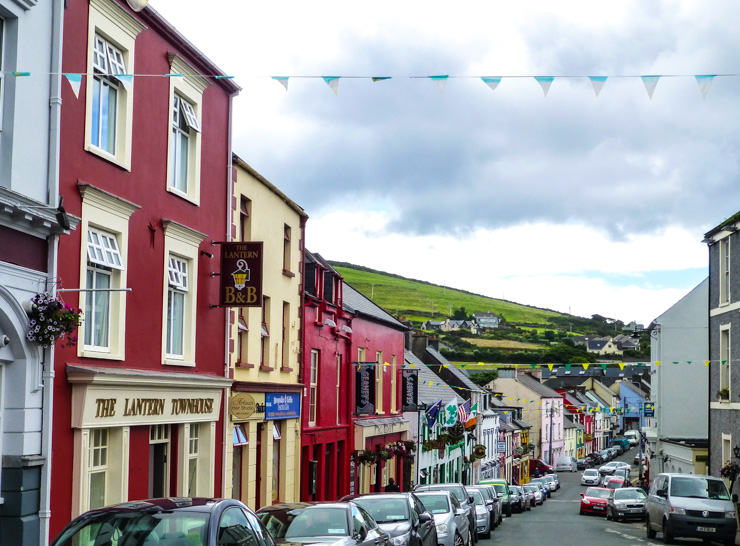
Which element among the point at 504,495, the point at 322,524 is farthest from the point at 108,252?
the point at 504,495

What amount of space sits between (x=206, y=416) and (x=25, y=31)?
9340mm

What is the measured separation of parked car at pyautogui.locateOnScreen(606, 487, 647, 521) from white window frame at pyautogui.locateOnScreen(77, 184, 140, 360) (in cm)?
2801

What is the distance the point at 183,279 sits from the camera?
1883 centimetres

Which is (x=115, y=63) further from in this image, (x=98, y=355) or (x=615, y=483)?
(x=615, y=483)

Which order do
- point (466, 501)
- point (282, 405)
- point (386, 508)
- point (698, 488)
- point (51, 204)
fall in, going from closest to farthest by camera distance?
point (51, 204) → point (386, 508) → point (466, 501) → point (698, 488) → point (282, 405)

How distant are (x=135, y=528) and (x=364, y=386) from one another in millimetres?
25577

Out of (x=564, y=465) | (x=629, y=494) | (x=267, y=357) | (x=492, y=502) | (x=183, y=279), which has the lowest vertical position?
(x=564, y=465)

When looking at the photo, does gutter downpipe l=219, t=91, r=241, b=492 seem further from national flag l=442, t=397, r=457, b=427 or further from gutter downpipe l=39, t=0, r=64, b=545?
national flag l=442, t=397, r=457, b=427

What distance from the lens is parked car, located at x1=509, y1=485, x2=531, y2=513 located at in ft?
146

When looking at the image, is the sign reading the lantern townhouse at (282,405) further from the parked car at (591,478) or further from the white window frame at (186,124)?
the parked car at (591,478)

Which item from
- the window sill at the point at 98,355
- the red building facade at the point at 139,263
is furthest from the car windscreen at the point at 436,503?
the window sill at the point at 98,355

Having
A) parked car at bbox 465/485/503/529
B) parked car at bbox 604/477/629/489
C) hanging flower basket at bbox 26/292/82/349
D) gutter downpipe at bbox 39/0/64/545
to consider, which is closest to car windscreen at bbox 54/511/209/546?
hanging flower basket at bbox 26/292/82/349

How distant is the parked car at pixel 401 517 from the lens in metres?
15.3

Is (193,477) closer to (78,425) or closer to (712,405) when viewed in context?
(78,425)
